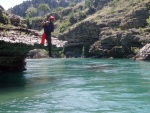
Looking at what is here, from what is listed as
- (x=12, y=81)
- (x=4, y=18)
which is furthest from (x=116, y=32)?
(x=4, y=18)

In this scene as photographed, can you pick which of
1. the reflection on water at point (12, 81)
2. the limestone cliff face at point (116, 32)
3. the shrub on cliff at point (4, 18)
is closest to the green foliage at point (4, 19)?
the shrub on cliff at point (4, 18)

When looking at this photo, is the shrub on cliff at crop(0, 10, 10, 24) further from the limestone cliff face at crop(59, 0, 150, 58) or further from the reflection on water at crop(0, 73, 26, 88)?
Answer: the limestone cliff face at crop(59, 0, 150, 58)

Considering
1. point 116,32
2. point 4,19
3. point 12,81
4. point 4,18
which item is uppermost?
point 116,32

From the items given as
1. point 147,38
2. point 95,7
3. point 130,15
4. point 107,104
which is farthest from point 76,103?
point 95,7

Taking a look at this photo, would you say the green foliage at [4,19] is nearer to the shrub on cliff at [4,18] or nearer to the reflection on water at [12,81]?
the shrub on cliff at [4,18]

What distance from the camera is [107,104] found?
20734 mm

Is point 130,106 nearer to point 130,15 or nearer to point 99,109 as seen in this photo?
point 99,109

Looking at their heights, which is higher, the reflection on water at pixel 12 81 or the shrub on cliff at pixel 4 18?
the shrub on cliff at pixel 4 18

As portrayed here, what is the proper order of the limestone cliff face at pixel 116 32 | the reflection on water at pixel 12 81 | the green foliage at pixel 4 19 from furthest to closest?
the limestone cliff face at pixel 116 32
the green foliage at pixel 4 19
the reflection on water at pixel 12 81

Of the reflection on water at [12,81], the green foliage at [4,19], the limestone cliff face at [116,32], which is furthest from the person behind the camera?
the limestone cliff face at [116,32]

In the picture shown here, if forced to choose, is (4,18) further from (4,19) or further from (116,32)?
(116,32)

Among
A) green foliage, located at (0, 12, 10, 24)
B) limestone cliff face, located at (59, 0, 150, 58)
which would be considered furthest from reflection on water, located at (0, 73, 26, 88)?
limestone cliff face, located at (59, 0, 150, 58)

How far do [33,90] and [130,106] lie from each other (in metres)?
10.3

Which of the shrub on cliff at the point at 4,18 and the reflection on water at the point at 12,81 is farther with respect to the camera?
the shrub on cliff at the point at 4,18
